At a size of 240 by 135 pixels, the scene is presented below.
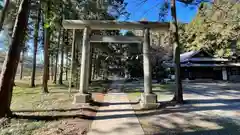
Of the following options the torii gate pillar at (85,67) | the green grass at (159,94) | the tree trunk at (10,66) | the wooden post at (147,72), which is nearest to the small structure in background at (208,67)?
the green grass at (159,94)

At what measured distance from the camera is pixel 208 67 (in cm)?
2872


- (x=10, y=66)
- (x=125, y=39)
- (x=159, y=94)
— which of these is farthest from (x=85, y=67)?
(x=159, y=94)

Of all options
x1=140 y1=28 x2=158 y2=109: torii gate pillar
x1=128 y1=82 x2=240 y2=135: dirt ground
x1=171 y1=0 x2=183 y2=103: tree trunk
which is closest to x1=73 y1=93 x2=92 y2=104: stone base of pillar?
x1=128 y1=82 x2=240 y2=135: dirt ground

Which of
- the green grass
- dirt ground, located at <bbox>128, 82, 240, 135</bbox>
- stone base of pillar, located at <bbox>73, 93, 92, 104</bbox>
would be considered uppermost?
stone base of pillar, located at <bbox>73, 93, 92, 104</bbox>

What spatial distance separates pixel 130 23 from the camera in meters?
8.55

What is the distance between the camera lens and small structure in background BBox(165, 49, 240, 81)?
27.7 m

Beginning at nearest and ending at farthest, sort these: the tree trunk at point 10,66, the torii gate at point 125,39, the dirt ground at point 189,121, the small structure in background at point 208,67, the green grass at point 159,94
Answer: the dirt ground at point 189,121 < the tree trunk at point 10,66 < the torii gate at point 125,39 < the green grass at point 159,94 < the small structure in background at point 208,67

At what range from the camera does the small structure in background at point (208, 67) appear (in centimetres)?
2770

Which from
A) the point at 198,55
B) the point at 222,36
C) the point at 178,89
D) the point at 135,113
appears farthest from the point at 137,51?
the point at 135,113

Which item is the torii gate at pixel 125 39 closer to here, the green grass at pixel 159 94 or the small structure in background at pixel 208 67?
the green grass at pixel 159 94

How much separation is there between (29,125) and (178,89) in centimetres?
622

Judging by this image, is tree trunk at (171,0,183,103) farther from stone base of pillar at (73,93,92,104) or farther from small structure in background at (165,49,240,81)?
small structure in background at (165,49,240,81)

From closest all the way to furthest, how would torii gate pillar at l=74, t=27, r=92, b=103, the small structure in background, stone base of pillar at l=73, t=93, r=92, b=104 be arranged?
stone base of pillar at l=73, t=93, r=92, b=104 < torii gate pillar at l=74, t=27, r=92, b=103 < the small structure in background

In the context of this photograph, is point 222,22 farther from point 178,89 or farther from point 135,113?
point 135,113
